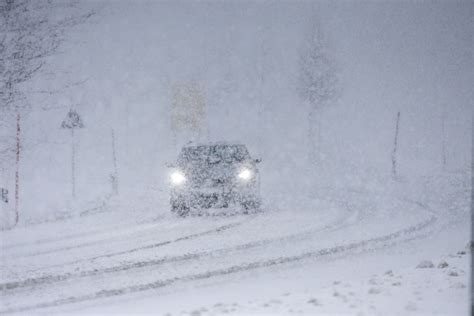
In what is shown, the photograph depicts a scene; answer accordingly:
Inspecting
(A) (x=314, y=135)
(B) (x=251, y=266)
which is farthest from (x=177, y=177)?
(A) (x=314, y=135)

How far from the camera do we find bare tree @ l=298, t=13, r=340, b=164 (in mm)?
45594

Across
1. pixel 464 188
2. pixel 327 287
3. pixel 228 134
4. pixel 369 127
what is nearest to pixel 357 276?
pixel 327 287

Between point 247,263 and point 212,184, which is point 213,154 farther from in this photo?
point 247,263

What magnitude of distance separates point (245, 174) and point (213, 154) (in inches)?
48.6

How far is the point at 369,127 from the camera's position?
80.6 meters

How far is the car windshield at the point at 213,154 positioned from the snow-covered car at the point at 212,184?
0.03 m

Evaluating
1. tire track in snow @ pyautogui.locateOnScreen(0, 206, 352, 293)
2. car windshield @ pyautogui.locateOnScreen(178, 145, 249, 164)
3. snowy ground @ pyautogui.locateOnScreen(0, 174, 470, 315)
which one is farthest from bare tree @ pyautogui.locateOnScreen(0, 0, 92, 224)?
tire track in snow @ pyautogui.locateOnScreen(0, 206, 352, 293)

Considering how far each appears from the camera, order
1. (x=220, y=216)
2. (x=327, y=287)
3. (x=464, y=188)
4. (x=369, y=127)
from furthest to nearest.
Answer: (x=369, y=127), (x=464, y=188), (x=220, y=216), (x=327, y=287)

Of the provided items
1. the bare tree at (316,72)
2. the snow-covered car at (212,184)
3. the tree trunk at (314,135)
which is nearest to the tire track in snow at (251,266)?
the snow-covered car at (212,184)

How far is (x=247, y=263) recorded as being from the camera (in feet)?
25.6

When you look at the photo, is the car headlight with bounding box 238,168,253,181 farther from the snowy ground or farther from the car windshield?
the snowy ground

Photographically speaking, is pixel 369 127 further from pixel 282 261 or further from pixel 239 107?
pixel 282 261

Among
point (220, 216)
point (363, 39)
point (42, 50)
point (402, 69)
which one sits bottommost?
point (220, 216)

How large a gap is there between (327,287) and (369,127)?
76.9m
